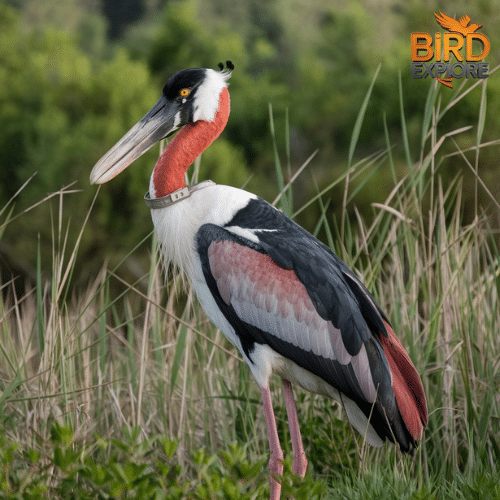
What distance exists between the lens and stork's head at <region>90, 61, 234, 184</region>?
3.79 metres

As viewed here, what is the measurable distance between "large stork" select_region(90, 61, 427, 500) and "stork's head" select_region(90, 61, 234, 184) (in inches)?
9.4

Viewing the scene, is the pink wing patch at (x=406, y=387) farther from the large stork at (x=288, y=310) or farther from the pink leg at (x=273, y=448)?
the pink leg at (x=273, y=448)

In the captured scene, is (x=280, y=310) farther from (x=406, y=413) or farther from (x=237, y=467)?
(x=237, y=467)

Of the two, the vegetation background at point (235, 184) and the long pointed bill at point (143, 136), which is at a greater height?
the long pointed bill at point (143, 136)

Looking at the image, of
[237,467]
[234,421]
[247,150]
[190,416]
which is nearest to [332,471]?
[234,421]

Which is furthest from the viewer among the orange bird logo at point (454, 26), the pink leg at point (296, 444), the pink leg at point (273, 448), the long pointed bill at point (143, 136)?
the orange bird logo at point (454, 26)

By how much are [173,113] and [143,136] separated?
0.18 metres

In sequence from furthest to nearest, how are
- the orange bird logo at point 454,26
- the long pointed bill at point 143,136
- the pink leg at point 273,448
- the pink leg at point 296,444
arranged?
the orange bird logo at point 454,26 < the long pointed bill at point 143,136 < the pink leg at point 296,444 < the pink leg at point 273,448

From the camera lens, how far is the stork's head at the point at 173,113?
3.79 m

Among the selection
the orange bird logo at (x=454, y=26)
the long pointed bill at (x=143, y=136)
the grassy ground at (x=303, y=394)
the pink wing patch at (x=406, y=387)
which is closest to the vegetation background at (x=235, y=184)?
the grassy ground at (x=303, y=394)

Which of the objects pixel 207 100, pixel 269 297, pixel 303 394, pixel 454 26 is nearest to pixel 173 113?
pixel 207 100

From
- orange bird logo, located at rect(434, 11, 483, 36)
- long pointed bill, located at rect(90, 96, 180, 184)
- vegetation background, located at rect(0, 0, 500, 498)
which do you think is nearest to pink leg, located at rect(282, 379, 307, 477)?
vegetation background, located at rect(0, 0, 500, 498)

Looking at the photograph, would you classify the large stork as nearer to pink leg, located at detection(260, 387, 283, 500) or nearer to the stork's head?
pink leg, located at detection(260, 387, 283, 500)

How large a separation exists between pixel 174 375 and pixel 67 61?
102 ft
